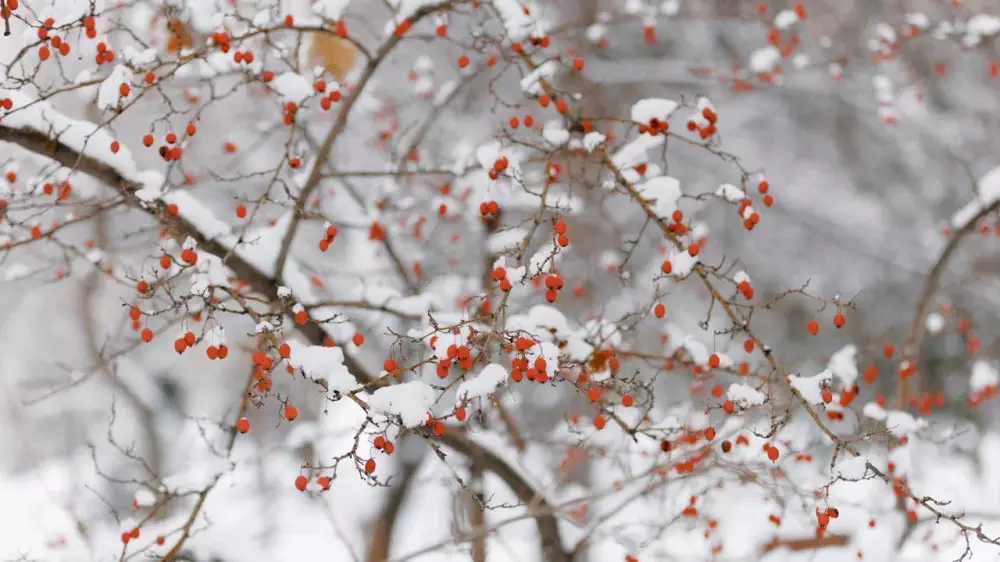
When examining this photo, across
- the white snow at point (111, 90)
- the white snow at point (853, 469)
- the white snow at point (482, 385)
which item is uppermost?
the white snow at point (111, 90)

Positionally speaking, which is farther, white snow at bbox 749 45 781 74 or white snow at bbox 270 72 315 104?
white snow at bbox 749 45 781 74

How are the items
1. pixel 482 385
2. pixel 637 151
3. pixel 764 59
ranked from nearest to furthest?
pixel 482 385, pixel 637 151, pixel 764 59

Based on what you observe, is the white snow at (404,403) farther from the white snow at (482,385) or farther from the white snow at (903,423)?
the white snow at (903,423)

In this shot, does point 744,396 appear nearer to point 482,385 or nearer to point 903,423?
point 482,385

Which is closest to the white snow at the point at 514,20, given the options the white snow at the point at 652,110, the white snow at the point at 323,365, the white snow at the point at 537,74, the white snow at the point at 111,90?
the white snow at the point at 537,74

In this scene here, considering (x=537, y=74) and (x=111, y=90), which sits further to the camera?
(x=537, y=74)

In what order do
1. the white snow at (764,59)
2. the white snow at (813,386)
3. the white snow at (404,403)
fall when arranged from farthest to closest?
the white snow at (764,59) < the white snow at (813,386) < the white snow at (404,403)

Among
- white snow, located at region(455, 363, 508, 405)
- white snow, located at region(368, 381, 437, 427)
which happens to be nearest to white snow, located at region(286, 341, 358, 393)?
white snow, located at region(368, 381, 437, 427)

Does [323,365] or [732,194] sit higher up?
[732,194]

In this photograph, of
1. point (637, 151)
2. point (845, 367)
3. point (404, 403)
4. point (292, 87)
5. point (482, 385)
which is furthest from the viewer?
point (845, 367)

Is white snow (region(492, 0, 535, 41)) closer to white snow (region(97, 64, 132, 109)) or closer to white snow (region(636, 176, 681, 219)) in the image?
white snow (region(636, 176, 681, 219))

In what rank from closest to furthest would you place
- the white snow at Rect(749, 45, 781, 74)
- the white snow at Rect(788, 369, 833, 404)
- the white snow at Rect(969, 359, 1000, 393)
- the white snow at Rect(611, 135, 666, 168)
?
1. the white snow at Rect(788, 369, 833, 404)
2. the white snow at Rect(611, 135, 666, 168)
3. the white snow at Rect(969, 359, 1000, 393)
4. the white snow at Rect(749, 45, 781, 74)

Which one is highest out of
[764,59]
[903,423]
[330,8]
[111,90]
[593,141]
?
[764,59]

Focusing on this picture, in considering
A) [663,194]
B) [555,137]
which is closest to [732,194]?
[663,194]
